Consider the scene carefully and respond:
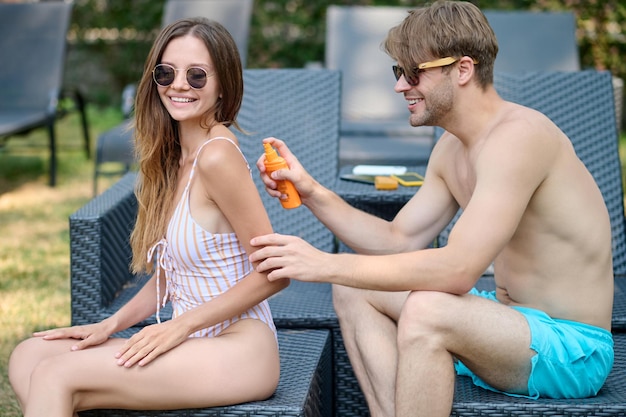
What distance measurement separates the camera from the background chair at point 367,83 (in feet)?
18.6

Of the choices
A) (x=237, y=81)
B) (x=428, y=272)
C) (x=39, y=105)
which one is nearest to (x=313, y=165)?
(x=237, y=81)

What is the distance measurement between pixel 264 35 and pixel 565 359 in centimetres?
745

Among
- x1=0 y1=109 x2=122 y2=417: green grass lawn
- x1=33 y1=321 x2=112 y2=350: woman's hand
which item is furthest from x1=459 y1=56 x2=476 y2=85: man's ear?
x1=0 y1=109 x2=122 y2=417: green grass lawn

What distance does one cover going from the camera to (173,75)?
8.05 ft

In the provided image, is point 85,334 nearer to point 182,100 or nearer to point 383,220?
point 182,100

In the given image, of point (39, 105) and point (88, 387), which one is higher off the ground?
point (88, 387)

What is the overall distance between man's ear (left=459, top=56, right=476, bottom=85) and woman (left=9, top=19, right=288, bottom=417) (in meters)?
0.58

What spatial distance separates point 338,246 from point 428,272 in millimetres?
1389

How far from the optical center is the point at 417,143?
5.47m

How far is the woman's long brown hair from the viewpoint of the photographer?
8.05ft

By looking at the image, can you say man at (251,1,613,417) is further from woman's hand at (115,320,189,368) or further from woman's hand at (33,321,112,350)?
woman's hand at (33,321,112,350)

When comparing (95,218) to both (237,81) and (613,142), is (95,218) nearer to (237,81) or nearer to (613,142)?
(237,81)

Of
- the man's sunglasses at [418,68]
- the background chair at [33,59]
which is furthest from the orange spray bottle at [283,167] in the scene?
the background chair at [33,59]

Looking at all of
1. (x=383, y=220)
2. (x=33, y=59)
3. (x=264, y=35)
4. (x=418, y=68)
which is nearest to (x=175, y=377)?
(x=383, y=220)
